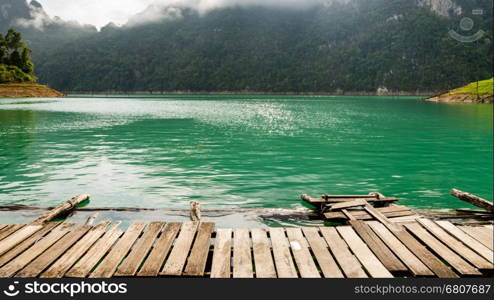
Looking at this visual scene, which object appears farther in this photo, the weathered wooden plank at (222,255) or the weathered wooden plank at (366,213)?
the weathered wooden plank at (366,213)

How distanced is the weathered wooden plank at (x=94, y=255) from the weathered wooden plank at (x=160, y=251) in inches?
42.9

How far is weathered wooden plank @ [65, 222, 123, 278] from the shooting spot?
7.90m

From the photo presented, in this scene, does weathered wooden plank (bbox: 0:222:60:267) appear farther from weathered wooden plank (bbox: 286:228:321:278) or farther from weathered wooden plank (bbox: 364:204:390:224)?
weathered wooden plank (bbox: 364:204:390:224)

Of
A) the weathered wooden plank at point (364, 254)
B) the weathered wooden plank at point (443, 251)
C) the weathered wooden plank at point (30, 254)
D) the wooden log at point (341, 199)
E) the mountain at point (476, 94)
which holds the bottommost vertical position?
the wooden log at point (341, 199)

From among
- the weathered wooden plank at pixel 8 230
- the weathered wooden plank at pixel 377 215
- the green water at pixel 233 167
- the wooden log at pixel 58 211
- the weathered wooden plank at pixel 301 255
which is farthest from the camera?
the green water at pixel 233 167

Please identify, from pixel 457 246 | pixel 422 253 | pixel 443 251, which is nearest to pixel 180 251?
pixel 422 253

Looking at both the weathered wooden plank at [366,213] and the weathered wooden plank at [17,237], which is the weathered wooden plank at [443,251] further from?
the weathered wooden plank at [17,237]

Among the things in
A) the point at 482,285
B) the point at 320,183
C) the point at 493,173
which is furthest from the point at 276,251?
the point at 493,173

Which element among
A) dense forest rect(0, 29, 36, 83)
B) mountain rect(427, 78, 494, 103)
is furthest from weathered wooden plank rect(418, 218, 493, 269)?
dense forest rect(0, 29, 36, 83)

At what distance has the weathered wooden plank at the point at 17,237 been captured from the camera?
931cm

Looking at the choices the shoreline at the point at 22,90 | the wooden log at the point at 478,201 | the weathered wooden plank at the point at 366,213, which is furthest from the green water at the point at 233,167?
the shoreline at the point at 22,90

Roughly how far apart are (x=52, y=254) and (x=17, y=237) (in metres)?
1.97

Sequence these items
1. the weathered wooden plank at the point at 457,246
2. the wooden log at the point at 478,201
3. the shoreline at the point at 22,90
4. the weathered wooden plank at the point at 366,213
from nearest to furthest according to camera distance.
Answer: the weathered wooden plank at the point at 457,246, the weathered wooden plank at the point at 366,213, the wooden log at the point at 478,201, the shoreline at the point at 22,90

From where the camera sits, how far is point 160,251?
9.00 m
